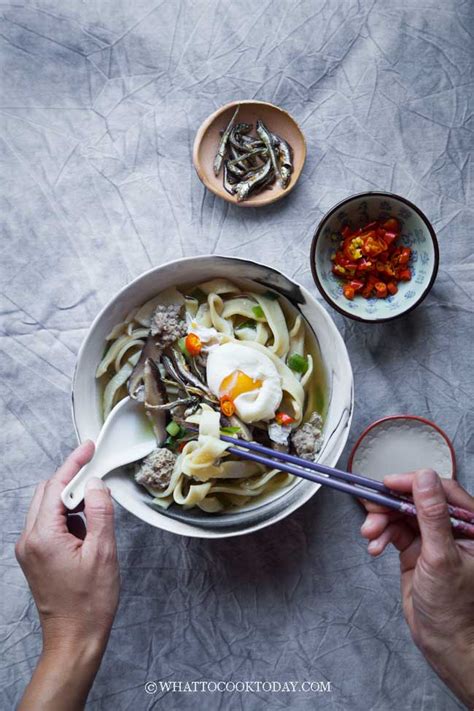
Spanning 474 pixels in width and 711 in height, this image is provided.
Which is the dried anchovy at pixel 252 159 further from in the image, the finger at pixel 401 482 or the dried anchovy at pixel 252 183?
the finger at pixel 401 482

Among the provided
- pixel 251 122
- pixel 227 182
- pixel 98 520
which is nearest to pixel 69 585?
pixel 98 520

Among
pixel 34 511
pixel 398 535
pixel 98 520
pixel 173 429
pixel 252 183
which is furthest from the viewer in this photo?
pixel 252 183

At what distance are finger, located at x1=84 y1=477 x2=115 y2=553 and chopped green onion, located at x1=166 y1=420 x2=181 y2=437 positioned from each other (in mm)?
408

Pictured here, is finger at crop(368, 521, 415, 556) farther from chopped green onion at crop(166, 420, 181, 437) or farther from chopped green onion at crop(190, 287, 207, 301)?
chopped green onion at crop(190, 287, 207, 301)

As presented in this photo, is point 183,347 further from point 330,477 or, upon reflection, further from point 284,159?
point 284,159

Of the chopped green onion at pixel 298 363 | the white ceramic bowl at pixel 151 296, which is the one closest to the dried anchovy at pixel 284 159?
the white ceramic bowl at pixel 151 296

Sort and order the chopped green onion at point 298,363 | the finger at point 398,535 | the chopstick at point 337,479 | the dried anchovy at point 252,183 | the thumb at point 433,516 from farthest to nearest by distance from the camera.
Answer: the dried anchovy at point 252,183 < the chopped green onion at point 298,363 < the finger at point 398,535 < the chopstick at point 337,479 < the thumb at point 433,516

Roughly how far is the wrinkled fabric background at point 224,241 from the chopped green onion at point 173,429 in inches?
21.8

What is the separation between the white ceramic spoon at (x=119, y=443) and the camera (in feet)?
8.53

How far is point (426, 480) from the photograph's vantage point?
7.63 ft

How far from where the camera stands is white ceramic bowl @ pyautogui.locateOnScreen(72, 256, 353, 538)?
8.70ft

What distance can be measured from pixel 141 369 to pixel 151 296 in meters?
0.32

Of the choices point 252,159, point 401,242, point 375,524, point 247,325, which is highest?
point 252,159

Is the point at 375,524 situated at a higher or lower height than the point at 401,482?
lower
